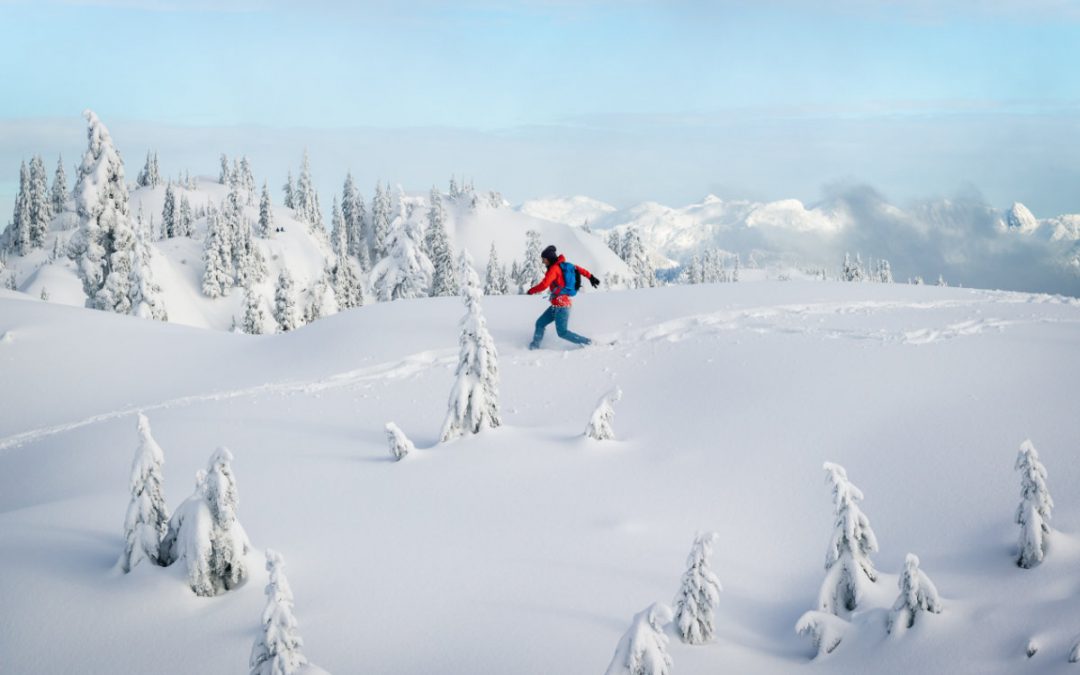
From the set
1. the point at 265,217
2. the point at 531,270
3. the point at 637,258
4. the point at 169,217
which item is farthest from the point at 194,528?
the point at 169,217

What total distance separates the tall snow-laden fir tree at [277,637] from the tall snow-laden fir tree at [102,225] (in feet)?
130

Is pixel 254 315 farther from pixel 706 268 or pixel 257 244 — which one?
pixel 706 268

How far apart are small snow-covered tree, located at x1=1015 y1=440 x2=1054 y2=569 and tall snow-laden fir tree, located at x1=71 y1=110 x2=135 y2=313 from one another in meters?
42.1

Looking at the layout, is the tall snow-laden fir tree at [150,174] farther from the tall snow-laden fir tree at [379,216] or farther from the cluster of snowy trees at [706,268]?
the cluster of snowy trees at [706,268]

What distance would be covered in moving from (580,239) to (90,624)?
13822 centimetres

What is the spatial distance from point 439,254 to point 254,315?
23.6 meters

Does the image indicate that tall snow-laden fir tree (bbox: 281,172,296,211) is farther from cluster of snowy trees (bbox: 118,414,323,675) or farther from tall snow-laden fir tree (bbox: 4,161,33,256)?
cluster of snowy trees (bbox: 118,414,323,675)

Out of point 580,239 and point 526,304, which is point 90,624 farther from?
point 580,239

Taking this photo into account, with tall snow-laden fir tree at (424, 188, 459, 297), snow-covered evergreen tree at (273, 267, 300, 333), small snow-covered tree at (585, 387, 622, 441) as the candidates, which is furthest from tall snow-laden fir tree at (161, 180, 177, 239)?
small snow-covered tree at (585, 387, 622, 441)

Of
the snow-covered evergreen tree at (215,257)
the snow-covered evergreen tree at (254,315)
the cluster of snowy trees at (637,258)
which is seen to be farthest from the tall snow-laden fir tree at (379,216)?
the snow-covered evergreen tree at (254,315)

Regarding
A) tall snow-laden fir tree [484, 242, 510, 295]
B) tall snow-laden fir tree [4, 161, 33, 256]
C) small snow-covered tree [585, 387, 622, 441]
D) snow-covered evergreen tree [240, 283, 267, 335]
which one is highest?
tall snow-laden fir tree [4, 161, 33, 256]

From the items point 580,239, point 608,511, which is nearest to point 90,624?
point 608,511

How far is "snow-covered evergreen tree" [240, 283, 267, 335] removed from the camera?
59406 millimetres

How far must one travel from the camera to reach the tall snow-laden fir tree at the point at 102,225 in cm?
3700
